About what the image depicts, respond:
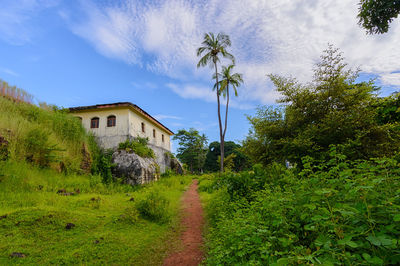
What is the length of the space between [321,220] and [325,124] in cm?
695

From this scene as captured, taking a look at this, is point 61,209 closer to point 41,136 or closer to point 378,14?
point 41,136

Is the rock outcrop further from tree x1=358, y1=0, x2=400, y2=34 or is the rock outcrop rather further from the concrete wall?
tree x1=358, y1=0, x2=400, y2=34

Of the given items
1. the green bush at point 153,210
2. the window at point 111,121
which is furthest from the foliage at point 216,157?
the green bush at point 153,210

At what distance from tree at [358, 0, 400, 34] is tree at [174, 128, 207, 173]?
27.6 metres

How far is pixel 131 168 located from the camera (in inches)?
544

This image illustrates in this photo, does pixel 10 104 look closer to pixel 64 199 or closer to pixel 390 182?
pixel 64 199

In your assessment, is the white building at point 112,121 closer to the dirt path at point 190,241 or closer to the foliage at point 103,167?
the foliage at point 103,167

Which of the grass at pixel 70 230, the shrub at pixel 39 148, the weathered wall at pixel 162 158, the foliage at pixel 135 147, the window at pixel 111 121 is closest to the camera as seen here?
the grass at pixel 70 230

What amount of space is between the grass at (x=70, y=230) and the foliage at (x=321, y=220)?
164 centimetres

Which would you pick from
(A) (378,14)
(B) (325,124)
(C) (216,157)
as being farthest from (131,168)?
(C) (216,157)

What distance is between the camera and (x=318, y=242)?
1394mm

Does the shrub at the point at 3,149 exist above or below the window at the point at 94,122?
below

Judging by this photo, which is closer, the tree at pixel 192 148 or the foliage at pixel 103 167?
the foliage at pixel 103 167

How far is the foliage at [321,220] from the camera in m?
1.41
